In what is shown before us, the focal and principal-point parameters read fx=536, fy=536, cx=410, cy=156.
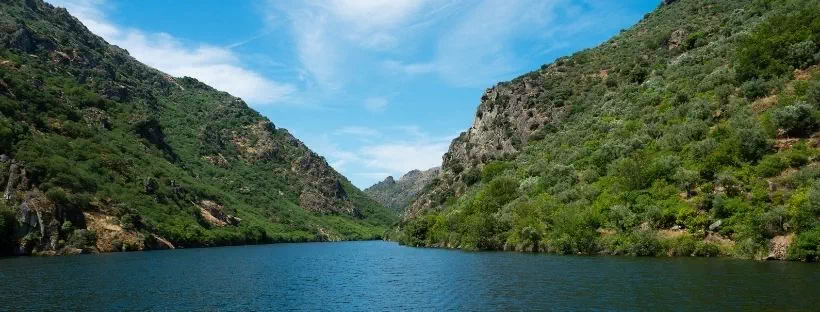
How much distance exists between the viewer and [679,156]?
7894cm

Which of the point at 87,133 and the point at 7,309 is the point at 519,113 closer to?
the point at 87,133

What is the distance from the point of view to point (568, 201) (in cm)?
8975

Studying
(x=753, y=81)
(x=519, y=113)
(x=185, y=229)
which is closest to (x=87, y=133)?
(x=185, y=229)

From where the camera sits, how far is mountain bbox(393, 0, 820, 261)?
2457 inches

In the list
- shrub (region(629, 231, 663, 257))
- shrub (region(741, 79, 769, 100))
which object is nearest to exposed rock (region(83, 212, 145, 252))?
shrub (region(629, 231, 663, 257))

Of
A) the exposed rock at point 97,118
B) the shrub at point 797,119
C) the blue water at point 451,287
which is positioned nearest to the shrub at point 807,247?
the blue water at point 451,287

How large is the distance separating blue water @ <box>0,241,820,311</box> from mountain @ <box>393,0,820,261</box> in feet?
24.4

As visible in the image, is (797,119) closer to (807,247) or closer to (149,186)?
(807,247)

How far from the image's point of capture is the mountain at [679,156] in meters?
62.4

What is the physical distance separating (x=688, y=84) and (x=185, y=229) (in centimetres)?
12442

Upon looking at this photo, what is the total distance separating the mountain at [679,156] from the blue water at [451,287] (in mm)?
7451

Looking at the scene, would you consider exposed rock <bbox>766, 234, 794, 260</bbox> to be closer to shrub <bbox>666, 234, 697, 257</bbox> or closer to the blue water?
the blue water

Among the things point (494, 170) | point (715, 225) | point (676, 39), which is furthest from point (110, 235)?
point (676, 39)

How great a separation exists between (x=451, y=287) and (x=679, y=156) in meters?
48.3
